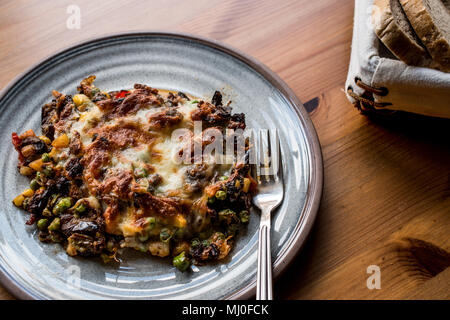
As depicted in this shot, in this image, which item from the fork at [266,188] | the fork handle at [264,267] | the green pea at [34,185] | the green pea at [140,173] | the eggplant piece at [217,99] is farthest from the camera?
the eggplant piece at [217,99]

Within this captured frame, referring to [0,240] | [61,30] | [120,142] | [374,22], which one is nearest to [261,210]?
[120,142]

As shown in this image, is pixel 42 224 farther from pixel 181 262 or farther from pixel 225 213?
pixel 225 213

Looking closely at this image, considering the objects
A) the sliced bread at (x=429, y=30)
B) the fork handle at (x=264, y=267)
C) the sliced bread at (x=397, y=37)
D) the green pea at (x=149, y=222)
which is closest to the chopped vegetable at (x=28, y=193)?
the green pea at (x=149, y=222)

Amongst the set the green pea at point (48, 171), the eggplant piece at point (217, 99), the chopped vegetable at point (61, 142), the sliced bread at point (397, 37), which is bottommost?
the green pea at point (48, 171)

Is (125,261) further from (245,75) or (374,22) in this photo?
(374,22)

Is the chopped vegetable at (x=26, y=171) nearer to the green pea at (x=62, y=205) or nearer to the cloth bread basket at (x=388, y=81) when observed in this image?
the green pea at (x=62, y=205)

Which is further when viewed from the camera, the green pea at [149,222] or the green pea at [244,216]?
the green pea at [244,216]

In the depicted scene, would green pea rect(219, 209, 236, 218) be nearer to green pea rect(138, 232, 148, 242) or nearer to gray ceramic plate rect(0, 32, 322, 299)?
gray ceramic plate rect(0, 32, 322, 299)
